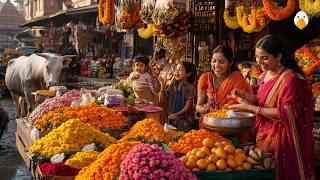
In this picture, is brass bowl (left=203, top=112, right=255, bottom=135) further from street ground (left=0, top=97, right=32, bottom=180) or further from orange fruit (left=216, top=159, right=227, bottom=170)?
street ground (left=0, top=97, right=32, bottom=180)

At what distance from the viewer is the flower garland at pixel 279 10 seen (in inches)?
271

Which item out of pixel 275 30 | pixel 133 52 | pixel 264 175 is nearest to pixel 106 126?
pixel 264 175

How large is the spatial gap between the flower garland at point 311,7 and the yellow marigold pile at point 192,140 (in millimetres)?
2892

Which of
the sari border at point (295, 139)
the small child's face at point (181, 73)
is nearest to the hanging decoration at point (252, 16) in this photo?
the small child's face at point (181, 73)

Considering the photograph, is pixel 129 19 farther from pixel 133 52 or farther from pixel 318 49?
pixel 133 52

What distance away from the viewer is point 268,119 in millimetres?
4055

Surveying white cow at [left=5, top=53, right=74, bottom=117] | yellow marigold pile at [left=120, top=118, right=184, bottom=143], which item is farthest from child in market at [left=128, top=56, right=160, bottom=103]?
white cow at [left=5, top=53, right=74, bottom=117]

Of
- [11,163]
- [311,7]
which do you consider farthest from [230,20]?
[11,163]

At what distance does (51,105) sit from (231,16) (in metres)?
3.93

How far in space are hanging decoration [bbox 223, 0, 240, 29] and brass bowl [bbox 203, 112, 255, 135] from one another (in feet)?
15.4

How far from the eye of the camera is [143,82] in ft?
25.0

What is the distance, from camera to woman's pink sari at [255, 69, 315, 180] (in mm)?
3764

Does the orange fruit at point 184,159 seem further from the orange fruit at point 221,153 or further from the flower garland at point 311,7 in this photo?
the flower garland at point 311,7

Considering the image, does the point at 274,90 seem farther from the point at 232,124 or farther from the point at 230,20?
the point at 230,20
